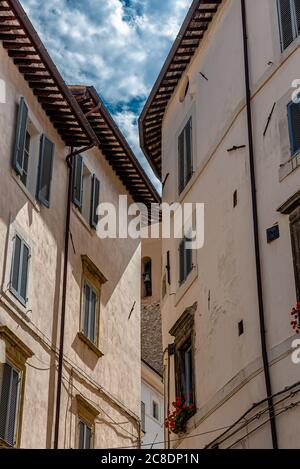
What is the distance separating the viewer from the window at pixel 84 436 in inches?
805

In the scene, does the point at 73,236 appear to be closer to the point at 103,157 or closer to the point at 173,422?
the point at 103,157

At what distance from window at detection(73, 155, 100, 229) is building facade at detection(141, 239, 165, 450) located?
13.4 meters

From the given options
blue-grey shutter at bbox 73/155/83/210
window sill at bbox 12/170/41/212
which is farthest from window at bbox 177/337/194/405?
blue-grey shutter at bbox 73/155/83/210

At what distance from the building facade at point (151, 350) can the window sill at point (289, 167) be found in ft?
68.0

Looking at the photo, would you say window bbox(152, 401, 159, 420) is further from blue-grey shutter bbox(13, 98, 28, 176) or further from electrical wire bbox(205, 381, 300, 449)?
electrical wire bbox(205, 381, 300, 449)

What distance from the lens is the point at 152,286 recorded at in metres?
38.5

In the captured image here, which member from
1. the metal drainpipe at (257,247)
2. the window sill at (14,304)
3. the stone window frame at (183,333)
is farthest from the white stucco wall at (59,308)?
the metal drainpipe at (257,247)

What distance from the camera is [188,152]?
21688mm

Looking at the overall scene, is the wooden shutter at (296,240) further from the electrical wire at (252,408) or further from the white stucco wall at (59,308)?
the white stucco wall at (59,308)

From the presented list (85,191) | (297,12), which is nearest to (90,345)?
(85,191)

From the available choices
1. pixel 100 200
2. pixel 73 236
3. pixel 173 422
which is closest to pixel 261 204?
pixel 173 422

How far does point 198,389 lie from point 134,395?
595cm

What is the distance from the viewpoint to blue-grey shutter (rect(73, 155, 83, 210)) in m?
22.6

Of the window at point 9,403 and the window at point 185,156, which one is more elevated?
the window at point 185,156
